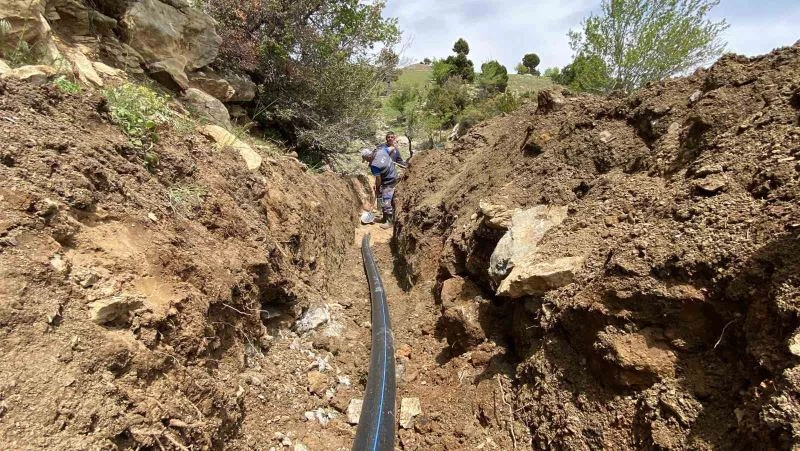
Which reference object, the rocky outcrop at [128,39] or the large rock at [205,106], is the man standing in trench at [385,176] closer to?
the rocky outcrop at [128,39]

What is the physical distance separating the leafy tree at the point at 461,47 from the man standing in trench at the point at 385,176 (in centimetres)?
4970

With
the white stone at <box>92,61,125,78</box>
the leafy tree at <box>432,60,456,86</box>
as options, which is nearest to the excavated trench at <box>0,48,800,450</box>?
the white stone at <box>92,61,125,78</box>

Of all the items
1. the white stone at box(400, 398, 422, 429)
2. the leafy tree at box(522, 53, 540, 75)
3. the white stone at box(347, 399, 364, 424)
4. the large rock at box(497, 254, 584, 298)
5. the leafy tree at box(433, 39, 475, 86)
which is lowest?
the white stone at box(347, 399, 364, 424)

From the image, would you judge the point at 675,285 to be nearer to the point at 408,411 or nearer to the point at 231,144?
the point at 408,411

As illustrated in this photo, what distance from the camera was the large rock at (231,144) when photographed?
5102mm

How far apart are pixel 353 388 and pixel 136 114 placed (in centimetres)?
333

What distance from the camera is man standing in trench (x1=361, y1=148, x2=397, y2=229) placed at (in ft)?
34.2

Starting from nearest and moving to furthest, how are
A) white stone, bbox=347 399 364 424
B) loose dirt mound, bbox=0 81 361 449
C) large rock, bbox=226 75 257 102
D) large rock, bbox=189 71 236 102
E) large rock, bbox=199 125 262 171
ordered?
loose dirt mound, bbox=0 81 361 449, white stone, bbox=347 399 364 424, large rock, bbox=199 125 262 171, large rock, bbox=189 71 236 102, large rock, bbox=226 75 257 102

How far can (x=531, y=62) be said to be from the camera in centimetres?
6594

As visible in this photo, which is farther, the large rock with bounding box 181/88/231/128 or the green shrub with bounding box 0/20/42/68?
the large rock with bounding box 181/88/231/128

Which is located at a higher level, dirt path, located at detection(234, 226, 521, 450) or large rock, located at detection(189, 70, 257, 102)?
large rock, located at detection(189, 70, 257, 102)

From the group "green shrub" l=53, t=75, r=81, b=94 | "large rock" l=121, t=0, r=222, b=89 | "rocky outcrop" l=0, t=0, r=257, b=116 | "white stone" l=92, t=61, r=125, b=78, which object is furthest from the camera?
"large rock" l=121, t=0, r=222, b=89

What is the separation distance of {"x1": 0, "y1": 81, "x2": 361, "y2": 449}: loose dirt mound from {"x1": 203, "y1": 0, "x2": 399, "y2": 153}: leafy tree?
22.3ft

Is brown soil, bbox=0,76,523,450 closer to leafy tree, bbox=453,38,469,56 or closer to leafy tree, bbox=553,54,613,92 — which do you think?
leafy tree, bbox=553,54,613,92
